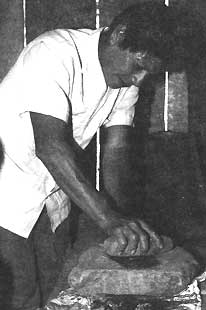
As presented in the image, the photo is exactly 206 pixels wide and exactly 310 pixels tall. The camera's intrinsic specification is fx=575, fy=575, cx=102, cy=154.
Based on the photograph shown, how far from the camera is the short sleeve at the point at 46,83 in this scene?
86.5 inches

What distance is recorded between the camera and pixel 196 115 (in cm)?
496

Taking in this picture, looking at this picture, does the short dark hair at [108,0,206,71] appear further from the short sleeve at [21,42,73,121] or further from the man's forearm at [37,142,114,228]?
the man's forearm at [37,142,114,228]

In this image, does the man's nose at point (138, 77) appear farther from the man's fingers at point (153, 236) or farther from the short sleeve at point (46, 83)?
the man's fingers at point (153, 236)

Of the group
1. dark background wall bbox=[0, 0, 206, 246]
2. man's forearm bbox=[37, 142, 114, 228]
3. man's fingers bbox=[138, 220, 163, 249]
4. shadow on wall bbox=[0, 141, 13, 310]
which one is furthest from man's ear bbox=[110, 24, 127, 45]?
dark background wall bbox=[0, 0, 206, 246]

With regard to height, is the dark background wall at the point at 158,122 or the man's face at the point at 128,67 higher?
the man's face at the point at 128,67

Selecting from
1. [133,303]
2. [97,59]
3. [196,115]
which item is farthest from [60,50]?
[196,115]

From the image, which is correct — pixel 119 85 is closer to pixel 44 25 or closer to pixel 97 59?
pixel 97 59

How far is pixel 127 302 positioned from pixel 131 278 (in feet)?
0.24

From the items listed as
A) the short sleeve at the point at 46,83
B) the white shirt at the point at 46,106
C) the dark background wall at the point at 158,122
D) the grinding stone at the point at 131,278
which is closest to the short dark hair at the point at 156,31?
the white shirt at the point at 46,106

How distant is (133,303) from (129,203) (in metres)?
2.74

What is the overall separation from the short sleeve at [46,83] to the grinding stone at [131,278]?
0.66 meters

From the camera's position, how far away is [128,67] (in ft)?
7.89

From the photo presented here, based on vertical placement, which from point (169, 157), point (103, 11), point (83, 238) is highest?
point (103, 11)

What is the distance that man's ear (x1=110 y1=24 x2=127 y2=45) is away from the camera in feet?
7.70
